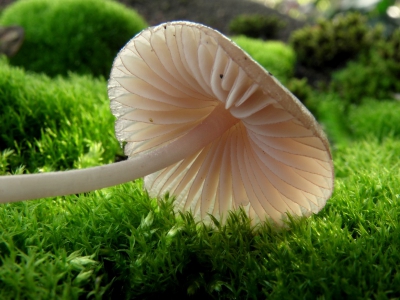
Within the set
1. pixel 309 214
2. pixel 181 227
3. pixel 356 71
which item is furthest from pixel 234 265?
pixel 356 71

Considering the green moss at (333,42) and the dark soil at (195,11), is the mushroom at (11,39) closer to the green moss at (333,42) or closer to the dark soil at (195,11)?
the dark soil at (195,11)

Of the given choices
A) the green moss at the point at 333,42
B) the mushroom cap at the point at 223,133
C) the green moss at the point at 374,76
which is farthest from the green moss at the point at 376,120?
the mushroom cap at the point at 223,133

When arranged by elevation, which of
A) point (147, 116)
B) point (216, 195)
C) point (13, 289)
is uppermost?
point (147, 116)

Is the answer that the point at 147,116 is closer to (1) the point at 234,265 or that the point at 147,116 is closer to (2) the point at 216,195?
(2) the point at 216,195

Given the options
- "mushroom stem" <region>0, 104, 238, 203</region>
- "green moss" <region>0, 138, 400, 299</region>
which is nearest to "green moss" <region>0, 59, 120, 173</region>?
"green moss" <region>0, 138, 400, 299</region>

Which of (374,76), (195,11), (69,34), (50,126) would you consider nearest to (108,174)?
(50,126)

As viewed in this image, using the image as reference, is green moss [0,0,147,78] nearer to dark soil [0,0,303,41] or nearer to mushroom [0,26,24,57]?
mushroom [0,26,24,57]

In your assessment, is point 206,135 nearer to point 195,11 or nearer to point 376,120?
point 376,120
